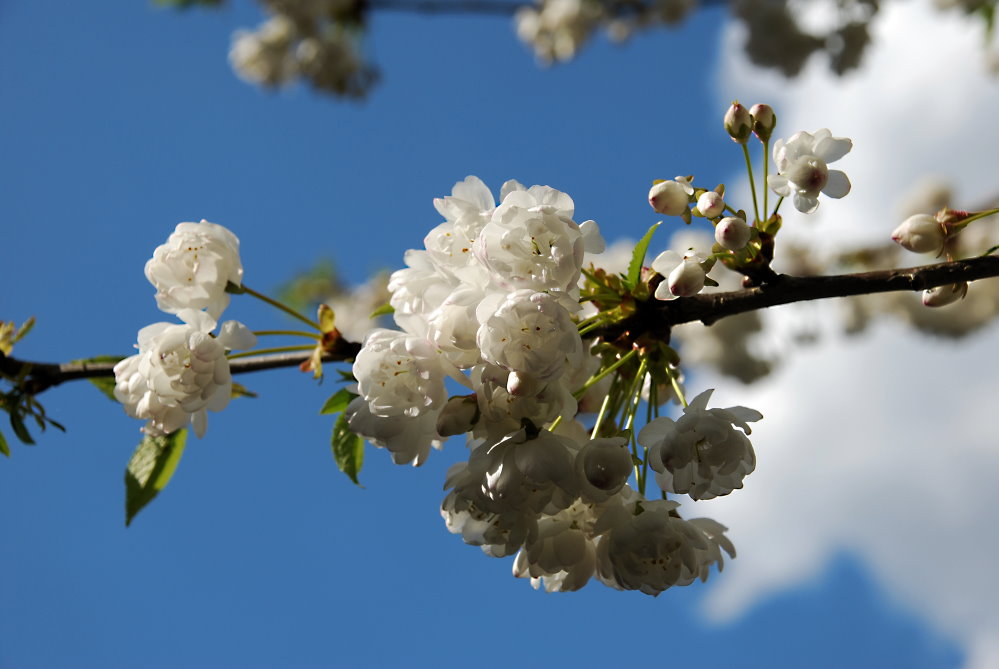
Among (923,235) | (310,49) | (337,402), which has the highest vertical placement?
(310,49)

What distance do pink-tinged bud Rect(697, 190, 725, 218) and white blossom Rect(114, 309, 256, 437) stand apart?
685 mm

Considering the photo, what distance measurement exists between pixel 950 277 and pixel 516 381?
23.8 inches

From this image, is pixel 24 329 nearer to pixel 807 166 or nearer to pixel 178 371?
pixel 178 371

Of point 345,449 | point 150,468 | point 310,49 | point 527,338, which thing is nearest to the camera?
point 527,338

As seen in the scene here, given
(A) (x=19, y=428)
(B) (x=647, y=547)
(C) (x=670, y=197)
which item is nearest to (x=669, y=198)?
(C) (x=670, y=197)

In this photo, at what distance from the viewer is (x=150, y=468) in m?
1.51

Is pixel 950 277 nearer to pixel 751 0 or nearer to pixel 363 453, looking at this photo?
pixel 363 453

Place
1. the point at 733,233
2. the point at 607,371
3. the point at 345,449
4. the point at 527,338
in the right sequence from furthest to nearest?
the point at 345,449
the point at 607,371
the point at 733,233
the point at 527,338

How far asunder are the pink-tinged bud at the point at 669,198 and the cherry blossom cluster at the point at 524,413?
0.12 meters

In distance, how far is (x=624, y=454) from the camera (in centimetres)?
106

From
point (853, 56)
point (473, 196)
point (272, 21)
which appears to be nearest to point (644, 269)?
point (473, 196)

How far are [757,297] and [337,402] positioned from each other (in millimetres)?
727

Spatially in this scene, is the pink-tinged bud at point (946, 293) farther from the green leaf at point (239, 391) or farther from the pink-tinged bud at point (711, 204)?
the green leaf at point (239, 391)

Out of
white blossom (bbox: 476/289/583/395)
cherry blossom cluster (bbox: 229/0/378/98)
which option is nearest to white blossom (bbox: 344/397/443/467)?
white blossom (bbox: 476/289/583/395)
